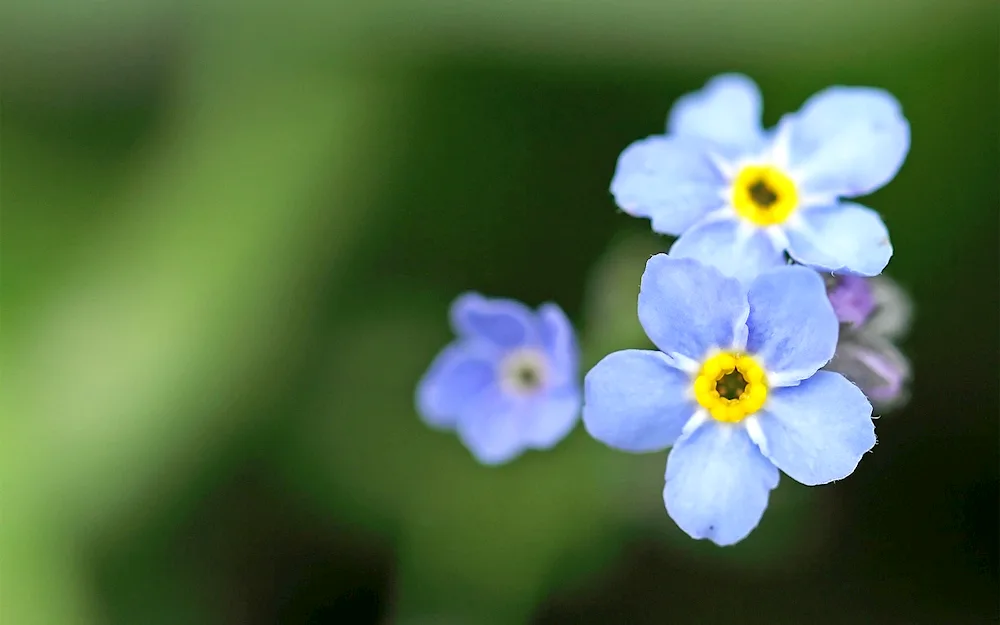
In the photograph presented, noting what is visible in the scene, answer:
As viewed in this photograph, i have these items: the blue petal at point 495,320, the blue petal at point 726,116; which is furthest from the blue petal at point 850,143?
the blue petal at point 495,320

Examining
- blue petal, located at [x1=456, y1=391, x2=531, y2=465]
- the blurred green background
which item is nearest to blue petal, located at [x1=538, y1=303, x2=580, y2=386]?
blue petal, located at [x1=456, y1=391, x2=531, y2=465]

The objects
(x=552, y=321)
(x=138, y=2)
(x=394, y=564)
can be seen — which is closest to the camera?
(x=552, y=321)

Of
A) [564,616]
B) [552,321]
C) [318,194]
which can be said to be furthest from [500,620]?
[318,194]

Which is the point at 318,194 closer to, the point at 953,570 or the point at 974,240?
the point at 974,240

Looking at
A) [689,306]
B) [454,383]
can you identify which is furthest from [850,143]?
[454,383]

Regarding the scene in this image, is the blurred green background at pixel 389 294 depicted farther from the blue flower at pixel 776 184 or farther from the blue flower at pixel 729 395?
the blue flower at pixel 729 395

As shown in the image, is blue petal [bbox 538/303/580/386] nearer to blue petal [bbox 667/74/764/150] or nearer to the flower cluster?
the flower cluster
